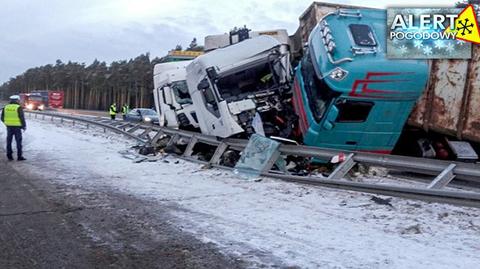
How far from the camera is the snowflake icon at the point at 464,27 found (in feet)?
26.0

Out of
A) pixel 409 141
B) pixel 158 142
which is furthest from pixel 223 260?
pixel 158 142

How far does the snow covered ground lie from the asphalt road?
0.29 metres

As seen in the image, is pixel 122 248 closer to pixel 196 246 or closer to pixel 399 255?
pixel 196 246

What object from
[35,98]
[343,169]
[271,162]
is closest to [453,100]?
[343,169]

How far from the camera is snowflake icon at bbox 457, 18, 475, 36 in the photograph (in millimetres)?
7918

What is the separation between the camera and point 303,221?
5.18 m

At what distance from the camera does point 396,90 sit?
7.62 m

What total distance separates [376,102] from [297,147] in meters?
1.43

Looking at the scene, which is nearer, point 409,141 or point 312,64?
point 312,64

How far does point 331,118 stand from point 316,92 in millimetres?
642

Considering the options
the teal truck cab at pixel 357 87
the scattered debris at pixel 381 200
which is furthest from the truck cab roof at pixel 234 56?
the scattered debris at pixel 381 200

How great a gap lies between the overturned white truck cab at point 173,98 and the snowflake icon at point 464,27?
6.31 meters

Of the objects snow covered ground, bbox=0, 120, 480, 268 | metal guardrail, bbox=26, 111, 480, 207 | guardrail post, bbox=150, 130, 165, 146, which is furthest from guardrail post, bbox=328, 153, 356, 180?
guardrail post, bbox=150, 130, 165, 146

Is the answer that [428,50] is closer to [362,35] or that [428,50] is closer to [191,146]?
[362,35]
